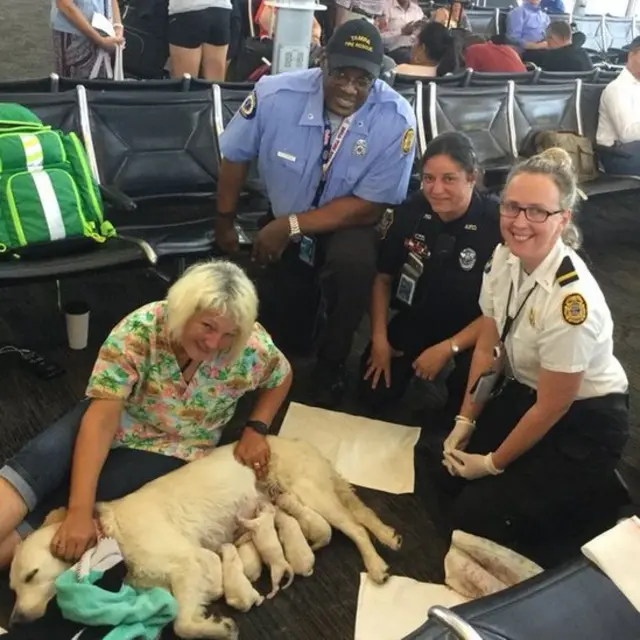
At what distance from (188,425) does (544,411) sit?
99 centimetres

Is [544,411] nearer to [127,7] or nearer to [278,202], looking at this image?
[278,202]

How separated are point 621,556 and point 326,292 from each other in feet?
5.74

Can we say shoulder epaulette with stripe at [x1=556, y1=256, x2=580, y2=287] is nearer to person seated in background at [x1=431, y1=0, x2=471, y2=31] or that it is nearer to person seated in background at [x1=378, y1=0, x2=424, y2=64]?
person seated in background at [x1=378, y1=0, x2=424, y2=64]

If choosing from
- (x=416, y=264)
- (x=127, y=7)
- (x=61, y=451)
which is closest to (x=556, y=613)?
(x=61, y=451)

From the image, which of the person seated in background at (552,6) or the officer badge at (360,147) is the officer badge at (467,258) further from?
the person seated in background at (552,6)

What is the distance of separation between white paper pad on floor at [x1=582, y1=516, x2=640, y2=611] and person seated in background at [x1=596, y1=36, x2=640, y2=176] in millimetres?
3885

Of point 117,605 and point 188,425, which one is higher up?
point 188,425

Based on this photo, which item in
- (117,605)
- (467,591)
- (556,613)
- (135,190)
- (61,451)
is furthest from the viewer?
(135,190)

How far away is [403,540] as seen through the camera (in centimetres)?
239

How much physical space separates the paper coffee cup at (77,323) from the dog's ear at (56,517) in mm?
1146

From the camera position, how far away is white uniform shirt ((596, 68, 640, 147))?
16.0 ft

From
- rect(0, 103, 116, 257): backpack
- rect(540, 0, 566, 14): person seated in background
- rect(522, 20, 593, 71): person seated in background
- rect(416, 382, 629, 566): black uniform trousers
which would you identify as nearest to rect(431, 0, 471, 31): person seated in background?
rect(522, 20, 593, 71): person seated in background

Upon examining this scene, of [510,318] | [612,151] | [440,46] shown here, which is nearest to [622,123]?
[612,151]

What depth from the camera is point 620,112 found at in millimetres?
4879
